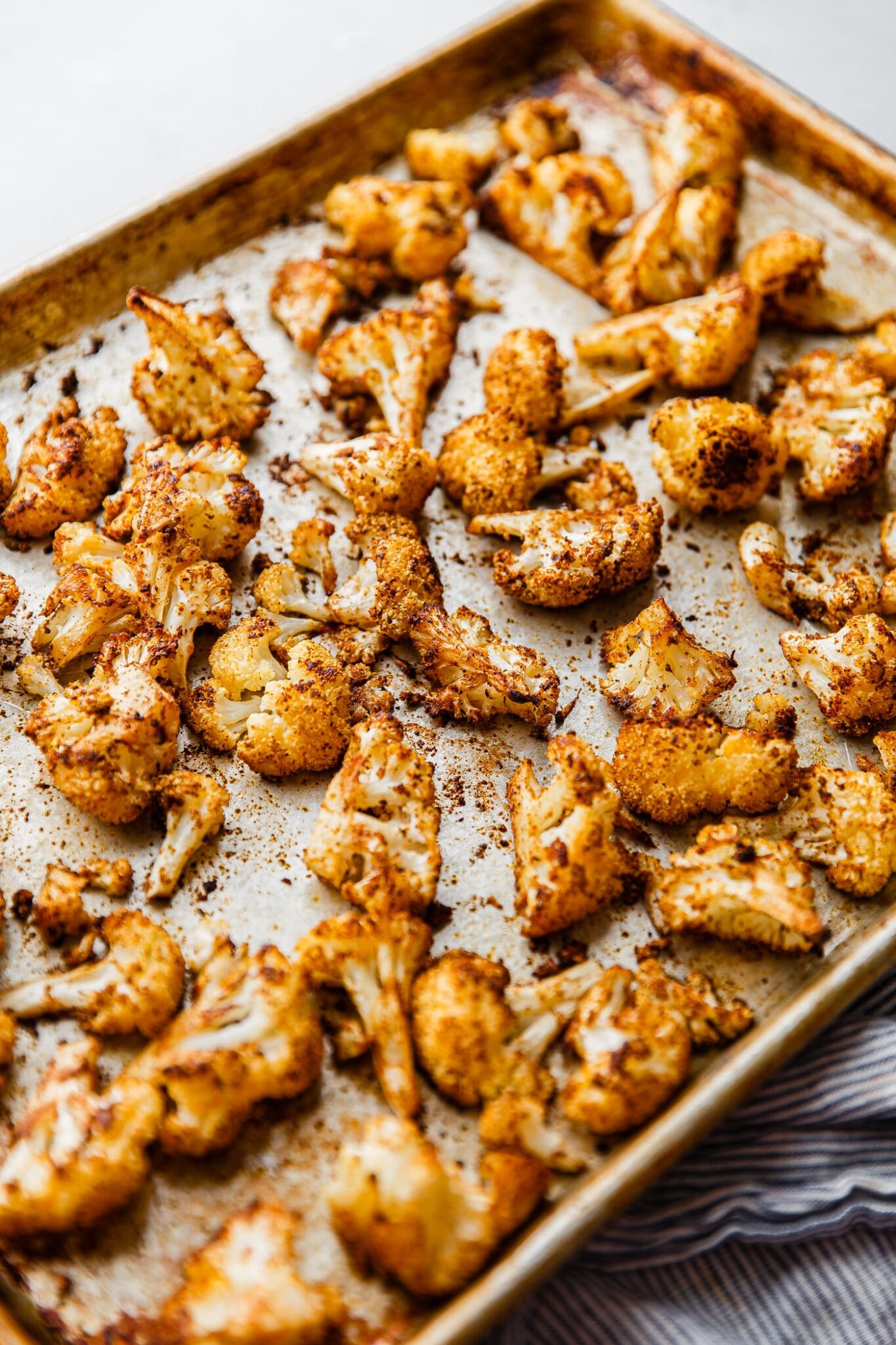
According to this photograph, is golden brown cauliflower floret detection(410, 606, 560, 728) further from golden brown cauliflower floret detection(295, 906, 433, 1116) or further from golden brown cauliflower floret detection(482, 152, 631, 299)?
golden brown cauliflower floret detection(482, 152, 631, 299)

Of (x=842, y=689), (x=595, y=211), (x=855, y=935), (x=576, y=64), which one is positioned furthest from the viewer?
(x=576, y=64)

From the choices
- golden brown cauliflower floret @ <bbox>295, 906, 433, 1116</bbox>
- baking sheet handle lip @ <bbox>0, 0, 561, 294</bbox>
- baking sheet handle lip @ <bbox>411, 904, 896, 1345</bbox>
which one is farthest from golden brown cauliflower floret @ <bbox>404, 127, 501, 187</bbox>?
baking sheet handle lip @ <bbox>411, 904, 896, 1345</bbox>

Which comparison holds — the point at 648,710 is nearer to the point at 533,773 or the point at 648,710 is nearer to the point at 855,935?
the point at 533,773

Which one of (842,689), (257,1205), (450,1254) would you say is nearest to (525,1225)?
(450,1254)

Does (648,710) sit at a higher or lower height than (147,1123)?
lower

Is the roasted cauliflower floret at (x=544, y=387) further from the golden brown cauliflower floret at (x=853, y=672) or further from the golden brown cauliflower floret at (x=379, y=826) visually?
the golden brown cauliflower floret at (x=379, y=826)

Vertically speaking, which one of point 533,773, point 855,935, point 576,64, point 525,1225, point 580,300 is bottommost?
point 855,935

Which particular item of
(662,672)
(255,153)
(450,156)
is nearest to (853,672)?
(662,672)

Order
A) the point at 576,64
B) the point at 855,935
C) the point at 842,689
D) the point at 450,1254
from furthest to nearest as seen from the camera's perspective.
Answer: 1. the point at 576,64
2. the point at 842,689
3. the point at 855,935
4. the point at 450,1254
